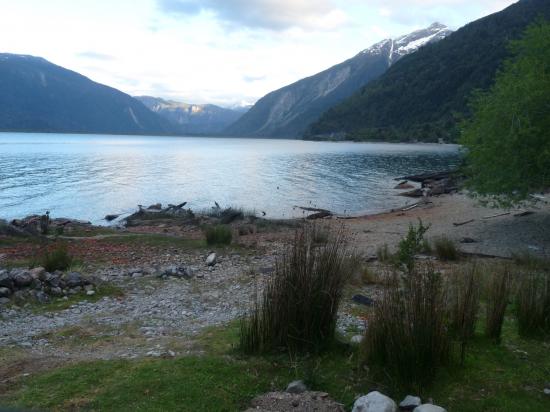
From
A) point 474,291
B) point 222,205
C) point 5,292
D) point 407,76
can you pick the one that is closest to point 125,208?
point 222,205

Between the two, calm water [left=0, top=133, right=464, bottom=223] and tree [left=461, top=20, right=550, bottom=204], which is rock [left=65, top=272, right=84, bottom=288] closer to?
tree [left=461, top=20, right=550, bottom=204]

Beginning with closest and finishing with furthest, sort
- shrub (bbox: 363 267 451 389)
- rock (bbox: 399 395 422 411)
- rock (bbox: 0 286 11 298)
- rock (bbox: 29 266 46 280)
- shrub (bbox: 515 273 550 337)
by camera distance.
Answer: rock (bbox: 399 395 422 411), shrub (bbox: 363 267 451 389), shrub (bbox: 515 273 550 337), rock (bbox: 0 286 11 298), rock (bbox: 29 266 46 280)

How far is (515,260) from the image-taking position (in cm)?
1350

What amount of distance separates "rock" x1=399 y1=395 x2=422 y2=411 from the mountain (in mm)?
155961

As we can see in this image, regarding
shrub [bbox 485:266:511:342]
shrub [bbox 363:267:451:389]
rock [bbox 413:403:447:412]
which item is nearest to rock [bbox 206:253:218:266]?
shrub [bbox 485:266:511:342]

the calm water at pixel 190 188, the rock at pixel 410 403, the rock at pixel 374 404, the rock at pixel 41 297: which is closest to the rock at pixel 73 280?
the rock at pixel 41 297

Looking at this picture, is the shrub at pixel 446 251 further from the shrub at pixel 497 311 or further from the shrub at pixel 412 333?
the shrub at pixel 412 333

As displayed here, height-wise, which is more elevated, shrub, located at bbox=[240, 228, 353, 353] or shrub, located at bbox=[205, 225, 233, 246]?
shrub, located at bbox=[240, 228, 353, 353]

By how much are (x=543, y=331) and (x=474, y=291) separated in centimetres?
142

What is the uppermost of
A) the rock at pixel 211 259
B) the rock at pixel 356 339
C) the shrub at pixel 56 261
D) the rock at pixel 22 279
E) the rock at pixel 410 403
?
the rock at pixel 410 403

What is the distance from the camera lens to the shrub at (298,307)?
6148 millimetres

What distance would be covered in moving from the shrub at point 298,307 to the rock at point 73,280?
5579mm

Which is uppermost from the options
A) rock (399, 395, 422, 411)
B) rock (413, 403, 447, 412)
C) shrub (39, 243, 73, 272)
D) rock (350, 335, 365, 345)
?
rock (413, 403, 447, 412)

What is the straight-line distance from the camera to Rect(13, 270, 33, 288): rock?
977cm
